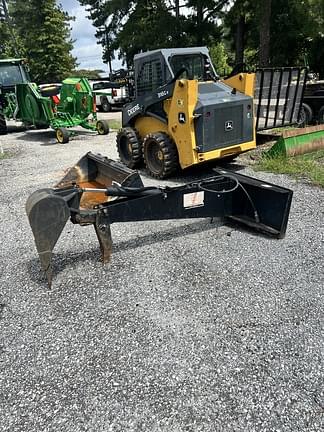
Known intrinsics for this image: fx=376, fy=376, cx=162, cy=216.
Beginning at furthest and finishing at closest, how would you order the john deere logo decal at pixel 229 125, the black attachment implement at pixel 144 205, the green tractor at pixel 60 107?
1. the green tractor at pixel 60 107
2. the john deere logo decal at pixel 229 125
3. the black attachment implement at pixel 144 205

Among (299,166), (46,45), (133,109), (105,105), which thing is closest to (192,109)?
(133,109)

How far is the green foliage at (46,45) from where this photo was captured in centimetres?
3728

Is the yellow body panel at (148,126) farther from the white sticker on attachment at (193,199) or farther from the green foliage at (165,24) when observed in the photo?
the green foliage at (165,24)

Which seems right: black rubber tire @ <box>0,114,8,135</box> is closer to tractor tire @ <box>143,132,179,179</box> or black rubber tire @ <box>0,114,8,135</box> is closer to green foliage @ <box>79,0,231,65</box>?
tractor tire @ <box>143,132,179,179</box>

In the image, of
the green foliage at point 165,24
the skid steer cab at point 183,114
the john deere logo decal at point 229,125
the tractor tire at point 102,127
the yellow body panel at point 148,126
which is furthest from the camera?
the green foliage at point 165,24

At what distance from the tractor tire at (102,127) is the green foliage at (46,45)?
94.3 ft

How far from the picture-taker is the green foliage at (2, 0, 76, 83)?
37281mm

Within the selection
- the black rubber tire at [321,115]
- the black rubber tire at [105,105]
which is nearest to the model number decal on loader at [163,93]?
the black rubber tire at [321,115]

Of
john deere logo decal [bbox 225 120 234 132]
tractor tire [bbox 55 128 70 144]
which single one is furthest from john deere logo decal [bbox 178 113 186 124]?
tractor tire [bbox 55 128 70 144]

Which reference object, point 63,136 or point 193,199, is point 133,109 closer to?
point 193,199

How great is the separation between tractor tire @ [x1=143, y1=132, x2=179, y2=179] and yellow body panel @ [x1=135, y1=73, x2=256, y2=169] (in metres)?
0.14

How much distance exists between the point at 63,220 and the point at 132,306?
927 millimetres

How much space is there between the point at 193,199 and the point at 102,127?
8294 millimetres

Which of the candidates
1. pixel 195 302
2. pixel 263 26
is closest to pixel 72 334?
pixel 195 302
